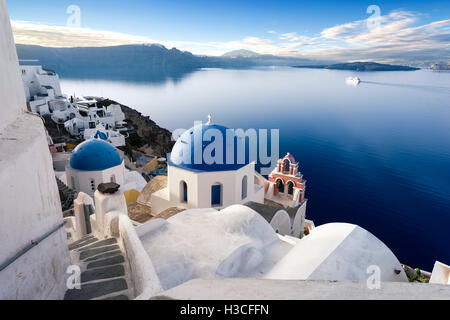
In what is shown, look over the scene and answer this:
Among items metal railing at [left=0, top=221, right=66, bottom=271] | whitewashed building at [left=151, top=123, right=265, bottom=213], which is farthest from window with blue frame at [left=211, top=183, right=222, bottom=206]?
metal railing at [left=0, top=221, right=66, bottom=271]

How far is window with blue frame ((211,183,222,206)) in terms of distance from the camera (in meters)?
12.7

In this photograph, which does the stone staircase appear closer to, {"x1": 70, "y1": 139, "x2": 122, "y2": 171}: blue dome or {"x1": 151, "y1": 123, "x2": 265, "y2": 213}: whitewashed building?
{"x1": 151, "y1": 123, "x2": 265, "y2": 213}: whitewashed building

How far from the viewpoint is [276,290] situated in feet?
6.23

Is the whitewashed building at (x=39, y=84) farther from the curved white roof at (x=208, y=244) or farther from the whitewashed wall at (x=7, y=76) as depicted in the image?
the whitewashed wall at (x=7, y=76)

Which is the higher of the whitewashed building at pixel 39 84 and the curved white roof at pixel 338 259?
the whitewashed building at pixel 39 84

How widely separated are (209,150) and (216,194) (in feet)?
6.99

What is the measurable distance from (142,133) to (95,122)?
443 inches

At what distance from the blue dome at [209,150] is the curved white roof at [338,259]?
557 cm

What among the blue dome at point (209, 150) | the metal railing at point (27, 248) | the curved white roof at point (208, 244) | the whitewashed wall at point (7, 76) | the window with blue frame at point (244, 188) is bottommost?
the window with blue frame at point (244, 188)

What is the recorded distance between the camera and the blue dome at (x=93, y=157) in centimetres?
1608

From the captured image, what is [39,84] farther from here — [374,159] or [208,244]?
[374,159]

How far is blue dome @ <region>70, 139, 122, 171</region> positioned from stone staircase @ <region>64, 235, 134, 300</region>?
12027 mm

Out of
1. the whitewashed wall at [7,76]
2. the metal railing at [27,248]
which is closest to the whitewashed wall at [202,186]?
the metal railing at [27,248]

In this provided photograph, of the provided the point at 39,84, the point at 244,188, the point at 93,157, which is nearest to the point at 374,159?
the point at 244,188
